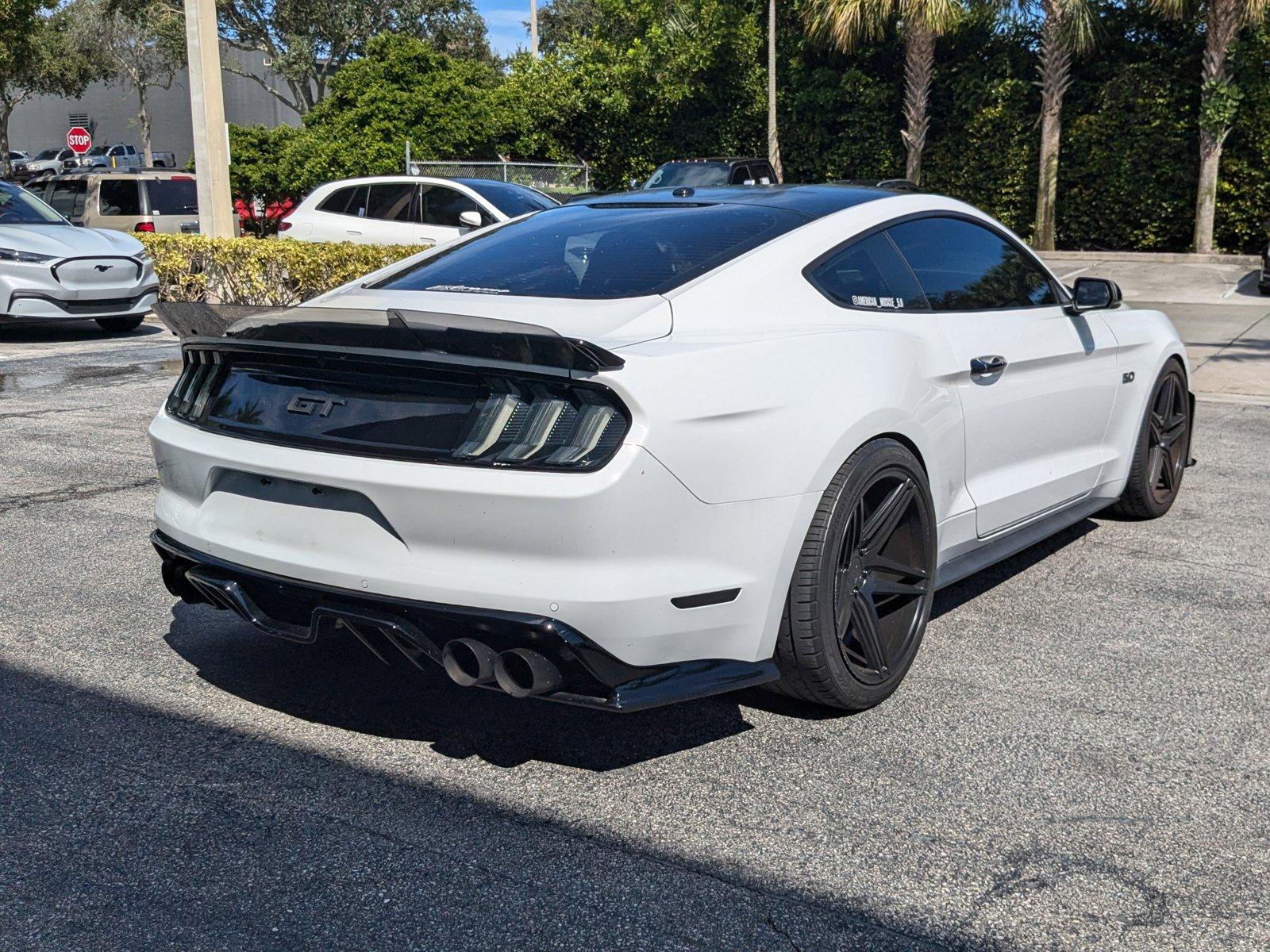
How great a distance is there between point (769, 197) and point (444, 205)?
1191cm

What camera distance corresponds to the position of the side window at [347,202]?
16281mm

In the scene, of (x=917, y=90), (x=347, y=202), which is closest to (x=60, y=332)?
(x=347, y=202)

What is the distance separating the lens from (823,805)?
10.4ft

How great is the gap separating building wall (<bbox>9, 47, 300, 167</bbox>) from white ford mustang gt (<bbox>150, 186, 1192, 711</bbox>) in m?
55.9

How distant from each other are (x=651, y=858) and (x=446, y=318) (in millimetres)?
1365

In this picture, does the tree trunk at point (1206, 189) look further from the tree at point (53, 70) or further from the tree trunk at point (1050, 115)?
the tree at point (53, 70)

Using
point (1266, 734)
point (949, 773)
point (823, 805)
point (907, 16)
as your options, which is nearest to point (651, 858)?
point (823, 805)

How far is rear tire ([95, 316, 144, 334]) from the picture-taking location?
13.8 m

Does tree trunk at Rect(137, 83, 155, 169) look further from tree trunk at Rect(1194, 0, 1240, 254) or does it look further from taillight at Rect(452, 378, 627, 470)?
taillight at Rect(452, 378, 627, 470)

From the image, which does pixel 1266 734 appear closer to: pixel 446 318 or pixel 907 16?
pixel 446 318

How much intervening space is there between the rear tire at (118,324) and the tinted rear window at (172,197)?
743 centimetres

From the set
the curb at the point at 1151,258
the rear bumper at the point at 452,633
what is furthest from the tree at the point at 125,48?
the rear bumper at the point at 452,633

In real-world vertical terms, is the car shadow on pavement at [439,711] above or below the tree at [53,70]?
below

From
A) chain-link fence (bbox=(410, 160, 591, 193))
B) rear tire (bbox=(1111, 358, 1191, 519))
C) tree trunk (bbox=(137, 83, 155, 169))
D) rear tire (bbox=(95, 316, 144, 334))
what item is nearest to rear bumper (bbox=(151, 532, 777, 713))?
rear tire (bbox=(1111, 358, 1191, 519))
